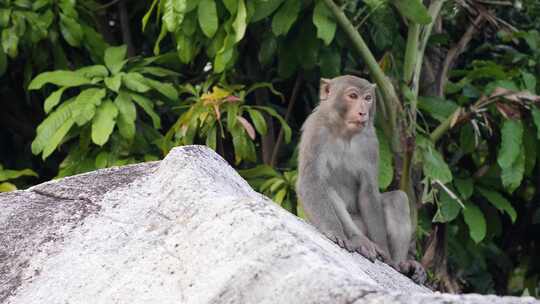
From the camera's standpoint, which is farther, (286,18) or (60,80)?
(60,80)

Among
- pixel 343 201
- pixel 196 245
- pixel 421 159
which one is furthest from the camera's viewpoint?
pixel 421 159

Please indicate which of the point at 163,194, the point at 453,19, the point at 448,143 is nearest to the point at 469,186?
the point at 448,143

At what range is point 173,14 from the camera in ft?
19.8

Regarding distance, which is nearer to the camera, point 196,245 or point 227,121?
point 196,245

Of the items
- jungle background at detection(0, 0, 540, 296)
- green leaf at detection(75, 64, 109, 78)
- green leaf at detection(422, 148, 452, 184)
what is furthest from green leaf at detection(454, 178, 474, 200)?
green leaf at detection(75, 64, 109, 78)

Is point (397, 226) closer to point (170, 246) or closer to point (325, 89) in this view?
point (325, 89)

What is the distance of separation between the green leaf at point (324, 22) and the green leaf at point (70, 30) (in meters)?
1.72

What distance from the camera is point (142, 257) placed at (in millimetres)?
3115

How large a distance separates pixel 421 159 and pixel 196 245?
357cm

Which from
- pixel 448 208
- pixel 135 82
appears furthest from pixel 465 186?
pixel 135 82

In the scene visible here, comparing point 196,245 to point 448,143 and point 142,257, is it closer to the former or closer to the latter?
point 142,257

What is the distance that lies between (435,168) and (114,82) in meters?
2.07

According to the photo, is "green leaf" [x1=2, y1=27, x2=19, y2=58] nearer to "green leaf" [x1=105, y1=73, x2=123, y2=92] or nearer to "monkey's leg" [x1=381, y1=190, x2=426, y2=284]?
"green leaf" [x1=105, y1=73, x2=123, y2=92]

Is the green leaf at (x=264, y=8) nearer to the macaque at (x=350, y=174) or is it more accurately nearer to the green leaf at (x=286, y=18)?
the green leaf at (x=286, y=18)
